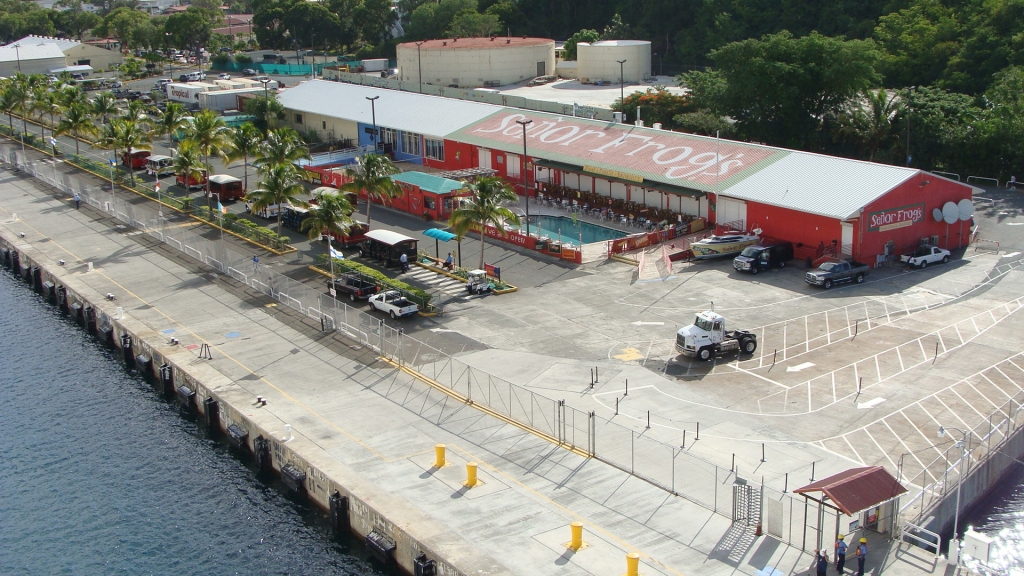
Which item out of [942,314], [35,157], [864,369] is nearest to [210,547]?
[864,369]

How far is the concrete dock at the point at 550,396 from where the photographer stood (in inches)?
1478

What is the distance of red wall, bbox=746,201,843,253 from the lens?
71.6 metres

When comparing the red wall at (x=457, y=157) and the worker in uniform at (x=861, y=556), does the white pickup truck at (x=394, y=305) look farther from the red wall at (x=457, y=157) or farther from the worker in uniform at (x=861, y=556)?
the red wall at (x=457, y=157)

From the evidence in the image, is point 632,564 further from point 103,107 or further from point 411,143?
point 103,107

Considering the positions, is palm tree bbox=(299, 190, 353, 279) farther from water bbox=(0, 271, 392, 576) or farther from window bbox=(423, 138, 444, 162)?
window bbox=(423, 138, 444, 162)

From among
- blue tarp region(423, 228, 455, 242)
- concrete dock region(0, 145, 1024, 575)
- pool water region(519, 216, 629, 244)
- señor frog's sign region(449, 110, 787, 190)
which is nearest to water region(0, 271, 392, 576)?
concrete dock region(0, 145, 1024, 575)

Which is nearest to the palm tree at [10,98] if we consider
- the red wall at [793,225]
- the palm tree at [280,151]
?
the palm tree at [280,151]

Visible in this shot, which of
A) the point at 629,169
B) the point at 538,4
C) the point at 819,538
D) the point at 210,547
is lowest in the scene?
the point at 210,547

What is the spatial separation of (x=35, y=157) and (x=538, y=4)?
10433cm

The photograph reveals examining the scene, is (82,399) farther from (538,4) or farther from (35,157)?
(538,4)

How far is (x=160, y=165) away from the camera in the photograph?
110000 mm

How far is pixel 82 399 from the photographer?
57.6 m

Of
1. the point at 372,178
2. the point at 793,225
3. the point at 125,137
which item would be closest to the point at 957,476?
the point at 793,225

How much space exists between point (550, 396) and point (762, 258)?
25585 mm
